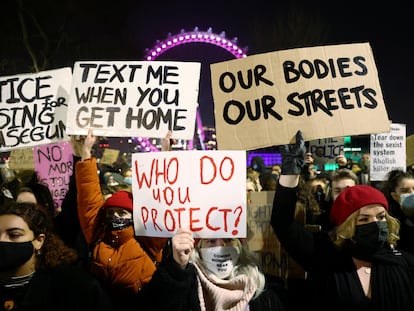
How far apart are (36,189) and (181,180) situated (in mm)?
1892

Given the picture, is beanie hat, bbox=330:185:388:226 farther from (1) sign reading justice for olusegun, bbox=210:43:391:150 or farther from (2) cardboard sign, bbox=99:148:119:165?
(2) cardboard sign, bbox=99:148:119:165

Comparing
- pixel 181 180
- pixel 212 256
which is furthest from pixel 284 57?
pixel 212 256

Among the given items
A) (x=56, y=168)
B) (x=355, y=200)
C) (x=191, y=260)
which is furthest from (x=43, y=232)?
(x=56, y=168)

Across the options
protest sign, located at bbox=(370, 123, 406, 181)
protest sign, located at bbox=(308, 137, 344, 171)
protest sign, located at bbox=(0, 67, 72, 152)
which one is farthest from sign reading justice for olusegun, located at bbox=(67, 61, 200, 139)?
protest sign, located at bbox=(370, 123, 406, 181)

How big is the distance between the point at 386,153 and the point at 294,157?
12.4ft

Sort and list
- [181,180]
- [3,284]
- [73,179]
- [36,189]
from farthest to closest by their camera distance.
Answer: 1. [36,189]
2. [73,179]
3. [181,180]
4. [3,284]

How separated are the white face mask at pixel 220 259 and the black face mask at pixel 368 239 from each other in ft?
2.31

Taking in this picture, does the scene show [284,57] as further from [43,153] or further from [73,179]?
[43,153]

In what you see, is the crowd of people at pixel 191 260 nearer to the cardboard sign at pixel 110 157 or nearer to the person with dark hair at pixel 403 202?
the person with dark hair at pixel 403 202

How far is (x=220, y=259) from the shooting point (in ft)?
8.32

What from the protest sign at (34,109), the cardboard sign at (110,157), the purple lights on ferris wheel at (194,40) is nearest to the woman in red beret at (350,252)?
the protest sign at (34,109)

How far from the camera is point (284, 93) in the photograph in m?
3.18

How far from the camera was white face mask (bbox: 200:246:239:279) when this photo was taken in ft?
8.26

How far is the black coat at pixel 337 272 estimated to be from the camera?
252 centimetres
